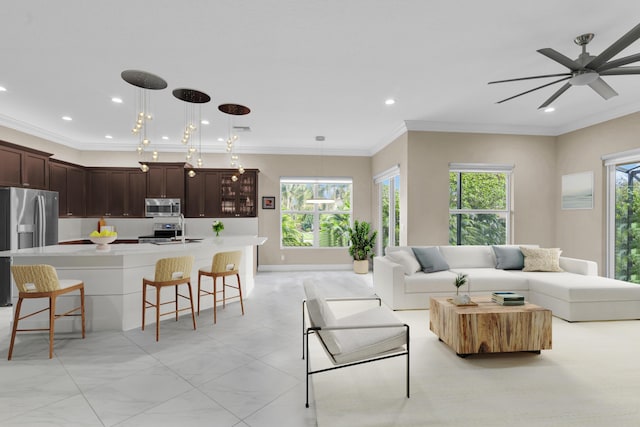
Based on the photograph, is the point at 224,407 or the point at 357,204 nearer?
the point at 224,407

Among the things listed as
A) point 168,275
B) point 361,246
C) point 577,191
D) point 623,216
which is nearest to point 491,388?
point 168,275

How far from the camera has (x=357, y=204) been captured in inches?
305

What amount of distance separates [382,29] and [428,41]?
507mm

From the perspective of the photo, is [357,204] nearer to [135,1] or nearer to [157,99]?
[157,99]

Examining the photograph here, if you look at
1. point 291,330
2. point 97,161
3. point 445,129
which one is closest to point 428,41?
point 445,129

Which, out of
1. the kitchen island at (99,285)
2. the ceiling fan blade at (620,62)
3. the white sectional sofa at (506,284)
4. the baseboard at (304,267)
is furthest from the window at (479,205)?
the kitchen island at (99,285)

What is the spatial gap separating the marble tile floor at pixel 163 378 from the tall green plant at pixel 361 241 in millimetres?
3531

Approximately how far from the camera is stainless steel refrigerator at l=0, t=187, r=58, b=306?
4422 millimetres

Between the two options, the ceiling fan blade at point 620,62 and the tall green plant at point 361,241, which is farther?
the tall green plant at point 361,241

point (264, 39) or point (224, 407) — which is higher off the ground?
point (264, 39)

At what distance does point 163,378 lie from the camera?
253 centimetres

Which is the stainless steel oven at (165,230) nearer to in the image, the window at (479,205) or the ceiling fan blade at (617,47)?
the window at (479,205)

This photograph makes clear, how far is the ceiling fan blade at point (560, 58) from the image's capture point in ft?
8.17

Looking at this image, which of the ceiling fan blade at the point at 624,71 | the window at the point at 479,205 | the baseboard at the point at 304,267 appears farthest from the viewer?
the baseboard at the point at 304,267
